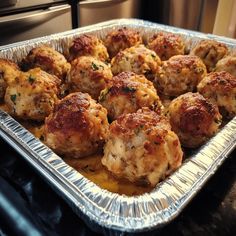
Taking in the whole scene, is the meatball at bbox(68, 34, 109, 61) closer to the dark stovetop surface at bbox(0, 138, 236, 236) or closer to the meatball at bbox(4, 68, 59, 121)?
the meatball at bbox(4, 68, 59, 121)

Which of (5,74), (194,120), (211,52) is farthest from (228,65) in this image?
(5,74)

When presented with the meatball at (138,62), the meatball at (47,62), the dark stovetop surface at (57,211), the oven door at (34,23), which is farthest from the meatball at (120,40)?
the dark stovetop surface at (57,211)

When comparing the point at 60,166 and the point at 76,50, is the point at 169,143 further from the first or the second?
the point at 76,50

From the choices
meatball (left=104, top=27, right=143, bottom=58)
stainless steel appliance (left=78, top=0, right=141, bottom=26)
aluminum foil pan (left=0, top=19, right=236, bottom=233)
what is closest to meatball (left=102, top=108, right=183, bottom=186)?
aluminum foil pan (left=0, top=19, right=236, bottom=233)

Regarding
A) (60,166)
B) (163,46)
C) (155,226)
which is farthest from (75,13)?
(155,226)

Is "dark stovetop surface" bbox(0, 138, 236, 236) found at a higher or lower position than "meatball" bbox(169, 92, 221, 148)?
lower

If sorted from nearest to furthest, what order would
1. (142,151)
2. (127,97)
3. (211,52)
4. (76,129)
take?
(142,151) → (76,129) → (127,97) → (211,52)

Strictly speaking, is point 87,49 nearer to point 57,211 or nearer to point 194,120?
point 194,120
